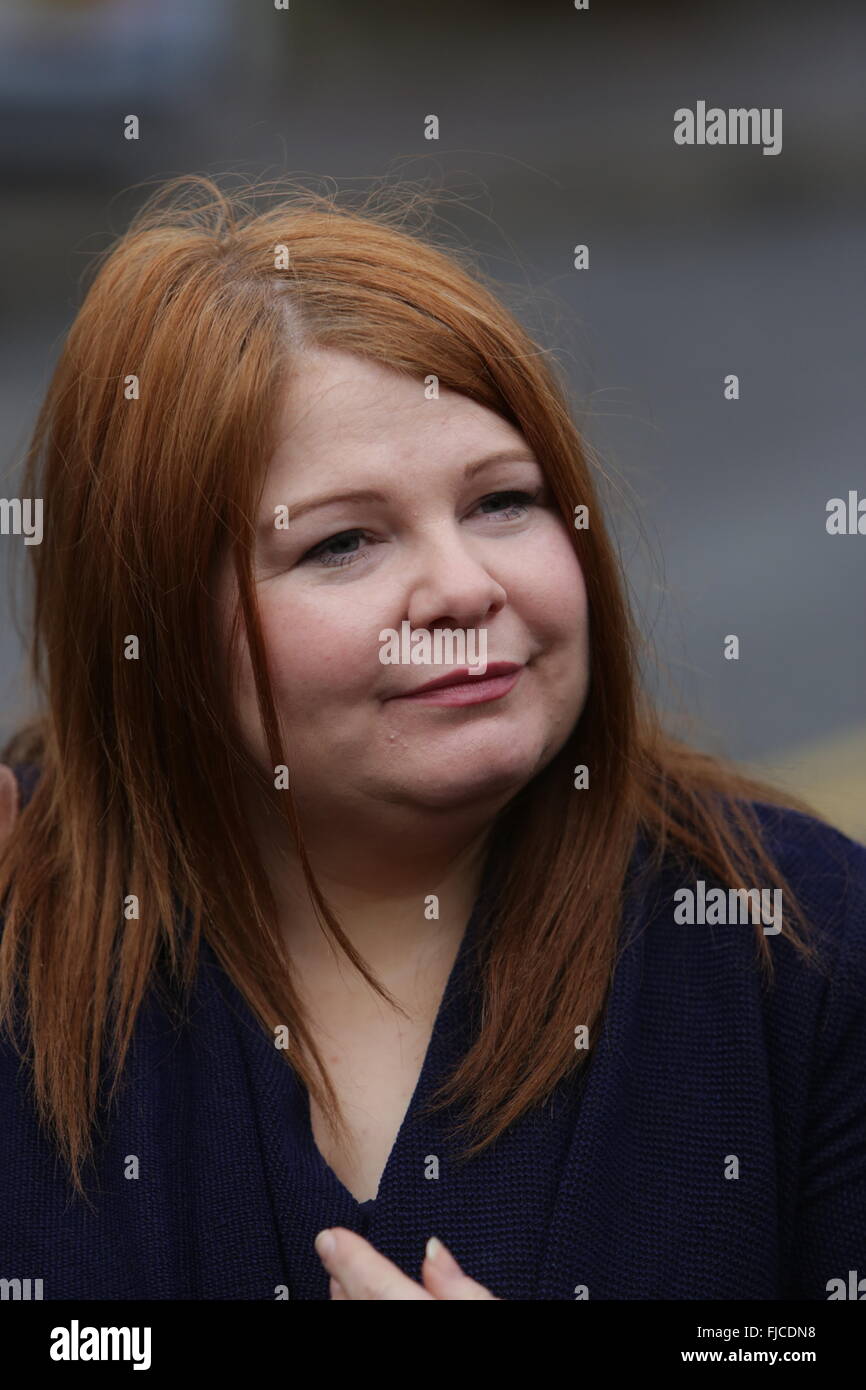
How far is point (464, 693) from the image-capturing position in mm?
1803

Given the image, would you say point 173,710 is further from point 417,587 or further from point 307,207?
point 307,207

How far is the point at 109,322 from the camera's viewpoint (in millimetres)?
1994

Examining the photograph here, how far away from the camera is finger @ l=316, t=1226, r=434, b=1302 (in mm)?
1658

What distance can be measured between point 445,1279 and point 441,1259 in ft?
0.07

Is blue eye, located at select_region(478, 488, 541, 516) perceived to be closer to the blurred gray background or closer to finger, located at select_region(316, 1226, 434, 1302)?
finger, located at select_region(316, 1226, 434, 1302)

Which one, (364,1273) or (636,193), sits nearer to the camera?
(364,1273)

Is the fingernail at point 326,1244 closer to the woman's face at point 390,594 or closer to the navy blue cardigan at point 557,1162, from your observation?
the navy blue cardigan at point 557,1162

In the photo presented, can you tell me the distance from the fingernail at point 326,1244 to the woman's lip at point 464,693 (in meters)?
0.59

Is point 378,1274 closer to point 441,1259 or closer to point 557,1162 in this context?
point 441,1259

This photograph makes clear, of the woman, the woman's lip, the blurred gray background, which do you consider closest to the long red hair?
the woman

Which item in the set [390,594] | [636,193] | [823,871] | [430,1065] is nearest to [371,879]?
[430,1065]

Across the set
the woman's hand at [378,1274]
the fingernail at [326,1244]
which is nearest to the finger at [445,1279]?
the woman's hand at [378,1274]

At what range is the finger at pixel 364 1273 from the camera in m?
1.66
